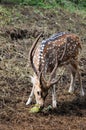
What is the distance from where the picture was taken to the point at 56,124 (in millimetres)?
7305

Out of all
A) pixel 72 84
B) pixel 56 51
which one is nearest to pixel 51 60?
pixel 56 51

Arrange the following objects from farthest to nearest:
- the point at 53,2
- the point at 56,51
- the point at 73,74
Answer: the point at 53,2 < the point at 73,74 < the point at 56,51

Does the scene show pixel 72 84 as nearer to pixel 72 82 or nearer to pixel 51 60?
pixel 72 82

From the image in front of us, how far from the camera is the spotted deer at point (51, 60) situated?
754 centimetres

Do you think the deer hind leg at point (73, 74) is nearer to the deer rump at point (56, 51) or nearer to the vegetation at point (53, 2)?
the deer rump at point (56, 51)

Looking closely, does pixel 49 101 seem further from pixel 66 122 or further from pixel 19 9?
pixel 19 9

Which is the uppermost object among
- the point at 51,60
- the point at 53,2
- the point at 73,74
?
the point at 51,60

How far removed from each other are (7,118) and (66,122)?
1005mm

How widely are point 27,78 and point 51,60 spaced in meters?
1.23

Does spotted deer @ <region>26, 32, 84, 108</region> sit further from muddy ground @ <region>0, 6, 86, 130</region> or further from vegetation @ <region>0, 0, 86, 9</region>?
vegetation @ <region>0, 0, 86, 9</region>

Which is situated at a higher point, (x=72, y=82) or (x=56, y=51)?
(x=56, y=51)

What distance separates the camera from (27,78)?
9.16m

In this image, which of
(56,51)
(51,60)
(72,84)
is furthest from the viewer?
(72,84)

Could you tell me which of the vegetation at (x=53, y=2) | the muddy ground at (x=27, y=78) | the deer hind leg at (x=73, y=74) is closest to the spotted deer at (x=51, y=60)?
the deer hind leg at (x=73, y=74)
